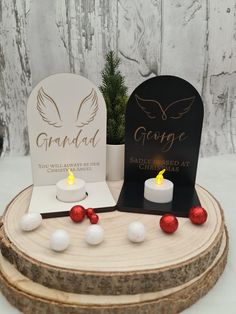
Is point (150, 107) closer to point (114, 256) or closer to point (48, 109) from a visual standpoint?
point (48, 109)

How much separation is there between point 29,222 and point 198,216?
41 centimetres

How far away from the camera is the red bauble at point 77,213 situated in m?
0.88

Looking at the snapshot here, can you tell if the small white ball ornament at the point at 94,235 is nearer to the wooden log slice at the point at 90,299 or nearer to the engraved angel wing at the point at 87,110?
the wooden log slice at the point at 90,299

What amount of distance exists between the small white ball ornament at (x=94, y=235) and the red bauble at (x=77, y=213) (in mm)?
83

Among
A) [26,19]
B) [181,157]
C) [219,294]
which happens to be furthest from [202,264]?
[26,19]

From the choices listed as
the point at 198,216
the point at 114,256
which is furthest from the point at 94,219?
the point at 198,216

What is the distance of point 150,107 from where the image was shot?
0.99 m

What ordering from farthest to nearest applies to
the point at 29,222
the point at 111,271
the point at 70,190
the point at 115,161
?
the point at 115,161 < the point at 70,190 < the point at 29,222 < the point at 111,271

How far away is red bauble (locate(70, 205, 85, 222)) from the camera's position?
88 centimetres

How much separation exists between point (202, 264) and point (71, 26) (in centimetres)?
116

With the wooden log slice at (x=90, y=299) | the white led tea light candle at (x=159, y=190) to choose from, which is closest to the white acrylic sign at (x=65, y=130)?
the white led tea light candle at (x=159, y=190)

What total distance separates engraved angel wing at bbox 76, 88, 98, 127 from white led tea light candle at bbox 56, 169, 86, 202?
0.49 feet

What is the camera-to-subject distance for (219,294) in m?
0.85

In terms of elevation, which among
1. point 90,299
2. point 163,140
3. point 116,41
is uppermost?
point 116,41
